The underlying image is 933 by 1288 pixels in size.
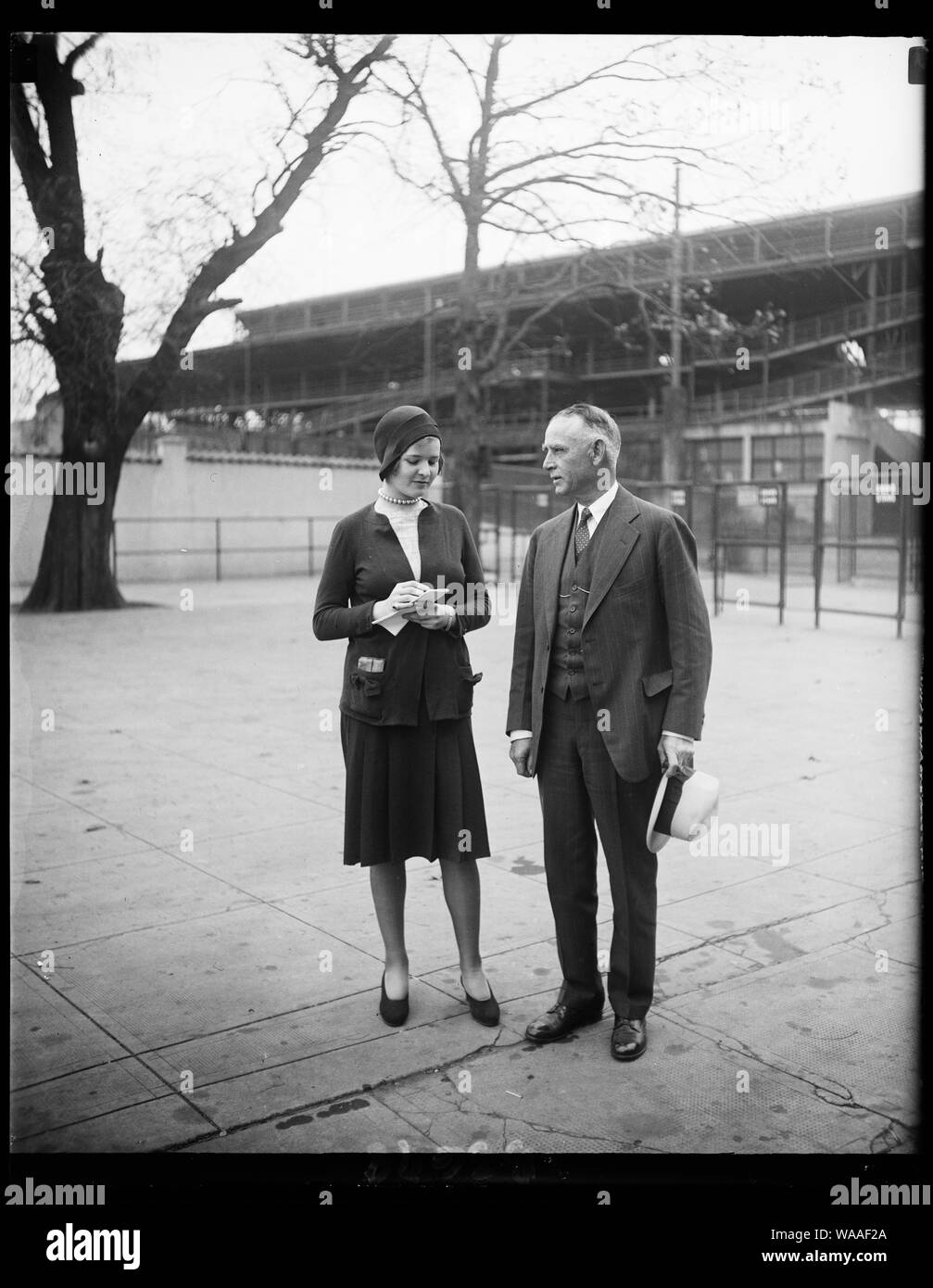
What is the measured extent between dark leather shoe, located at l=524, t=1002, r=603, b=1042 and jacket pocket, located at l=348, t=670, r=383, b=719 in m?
1.01

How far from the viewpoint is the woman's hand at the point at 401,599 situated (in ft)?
11.5

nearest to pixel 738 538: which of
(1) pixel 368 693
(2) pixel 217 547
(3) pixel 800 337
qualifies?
(2) pixel 217 547

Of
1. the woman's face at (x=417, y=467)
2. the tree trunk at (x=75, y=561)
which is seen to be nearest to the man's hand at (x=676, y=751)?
the woman's face at (x=417, y=467)

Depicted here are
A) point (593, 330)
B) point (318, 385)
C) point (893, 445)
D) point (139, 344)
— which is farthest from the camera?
point (593, 330)

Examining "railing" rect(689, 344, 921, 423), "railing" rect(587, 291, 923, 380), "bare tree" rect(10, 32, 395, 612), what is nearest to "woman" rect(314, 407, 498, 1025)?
"bare tree" rect(10, 32, 395, 612)

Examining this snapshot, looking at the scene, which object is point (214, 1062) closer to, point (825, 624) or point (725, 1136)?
point (725, 1136)

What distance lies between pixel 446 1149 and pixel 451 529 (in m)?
1.81

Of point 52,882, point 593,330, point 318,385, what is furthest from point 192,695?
point 593,330

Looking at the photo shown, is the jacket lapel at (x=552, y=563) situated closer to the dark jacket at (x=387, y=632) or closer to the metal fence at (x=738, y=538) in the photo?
the dark jacket at (x=387, y=632)

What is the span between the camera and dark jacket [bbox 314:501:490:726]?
363 centimetres

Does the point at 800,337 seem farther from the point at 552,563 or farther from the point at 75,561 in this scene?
the point at 552,563

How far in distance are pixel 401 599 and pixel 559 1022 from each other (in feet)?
4.30

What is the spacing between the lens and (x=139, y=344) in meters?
12.9

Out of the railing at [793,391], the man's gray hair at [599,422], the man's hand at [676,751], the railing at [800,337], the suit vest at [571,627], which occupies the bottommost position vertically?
the man's hand at [676,751]
